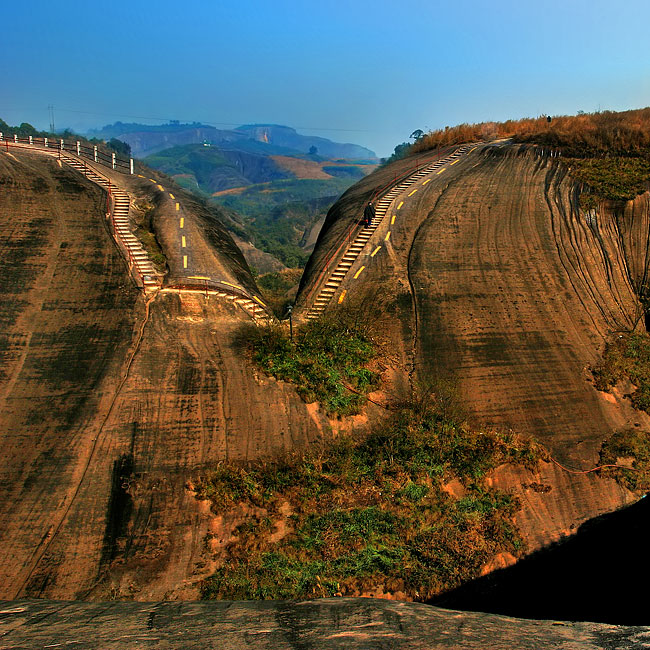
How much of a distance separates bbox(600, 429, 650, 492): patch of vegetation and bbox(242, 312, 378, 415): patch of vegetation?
7.30 meters

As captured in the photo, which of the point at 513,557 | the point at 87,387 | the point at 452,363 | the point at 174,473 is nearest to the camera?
the point at 513,557

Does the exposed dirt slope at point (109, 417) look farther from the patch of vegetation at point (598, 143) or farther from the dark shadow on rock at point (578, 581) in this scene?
the patch of vegetation at point (598, 143)

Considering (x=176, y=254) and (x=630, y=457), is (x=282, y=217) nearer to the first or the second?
(x=176, y=254)

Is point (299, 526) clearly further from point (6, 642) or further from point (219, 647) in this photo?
point (6, 642)

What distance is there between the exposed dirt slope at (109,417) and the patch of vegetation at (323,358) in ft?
2.09

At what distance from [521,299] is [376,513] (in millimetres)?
12298

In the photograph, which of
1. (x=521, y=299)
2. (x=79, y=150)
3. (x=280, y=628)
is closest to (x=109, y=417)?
(x=280, y=628)

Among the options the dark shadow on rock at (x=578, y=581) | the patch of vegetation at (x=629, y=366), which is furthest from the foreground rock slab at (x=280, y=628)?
the patch of vegetation at (x=629, y=366)

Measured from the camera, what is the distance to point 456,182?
3138 centimetres

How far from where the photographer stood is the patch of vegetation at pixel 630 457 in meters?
15.0

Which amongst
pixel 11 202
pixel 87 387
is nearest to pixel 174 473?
pixel 87 387

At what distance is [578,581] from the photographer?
39.1ft

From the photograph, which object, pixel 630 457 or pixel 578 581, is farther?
pixel 630 457

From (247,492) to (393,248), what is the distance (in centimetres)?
1525
